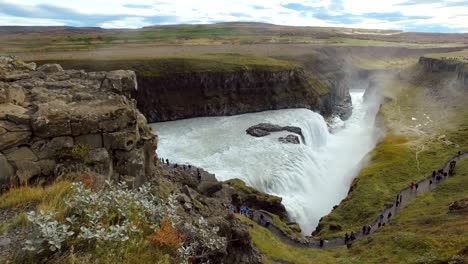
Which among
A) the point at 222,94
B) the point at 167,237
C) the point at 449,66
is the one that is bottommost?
the point at 222,94

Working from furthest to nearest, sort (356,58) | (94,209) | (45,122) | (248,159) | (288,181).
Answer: (356,58), (248,159), (288,181), (45,122), (94,209)

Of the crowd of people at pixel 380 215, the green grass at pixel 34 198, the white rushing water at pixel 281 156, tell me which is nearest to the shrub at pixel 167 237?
the green grass at pixel 34 198

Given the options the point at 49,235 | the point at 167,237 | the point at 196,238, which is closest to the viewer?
the point at 49,235

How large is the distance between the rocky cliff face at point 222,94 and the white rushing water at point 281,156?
4400 millimetres

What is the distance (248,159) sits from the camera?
172 ft

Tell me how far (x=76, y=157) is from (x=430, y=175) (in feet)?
150

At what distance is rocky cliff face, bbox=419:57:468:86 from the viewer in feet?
331

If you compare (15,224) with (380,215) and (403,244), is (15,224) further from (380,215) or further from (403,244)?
(380,215)

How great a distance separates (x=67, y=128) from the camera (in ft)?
51.9

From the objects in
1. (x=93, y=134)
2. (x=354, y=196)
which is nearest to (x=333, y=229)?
(x=354, y=196)

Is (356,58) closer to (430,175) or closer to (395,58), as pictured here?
(395,58)

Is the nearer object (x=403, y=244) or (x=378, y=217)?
(x=403, y=244)

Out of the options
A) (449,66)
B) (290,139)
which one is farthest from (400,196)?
(449,66)

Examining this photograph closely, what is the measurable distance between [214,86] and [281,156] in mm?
40222
